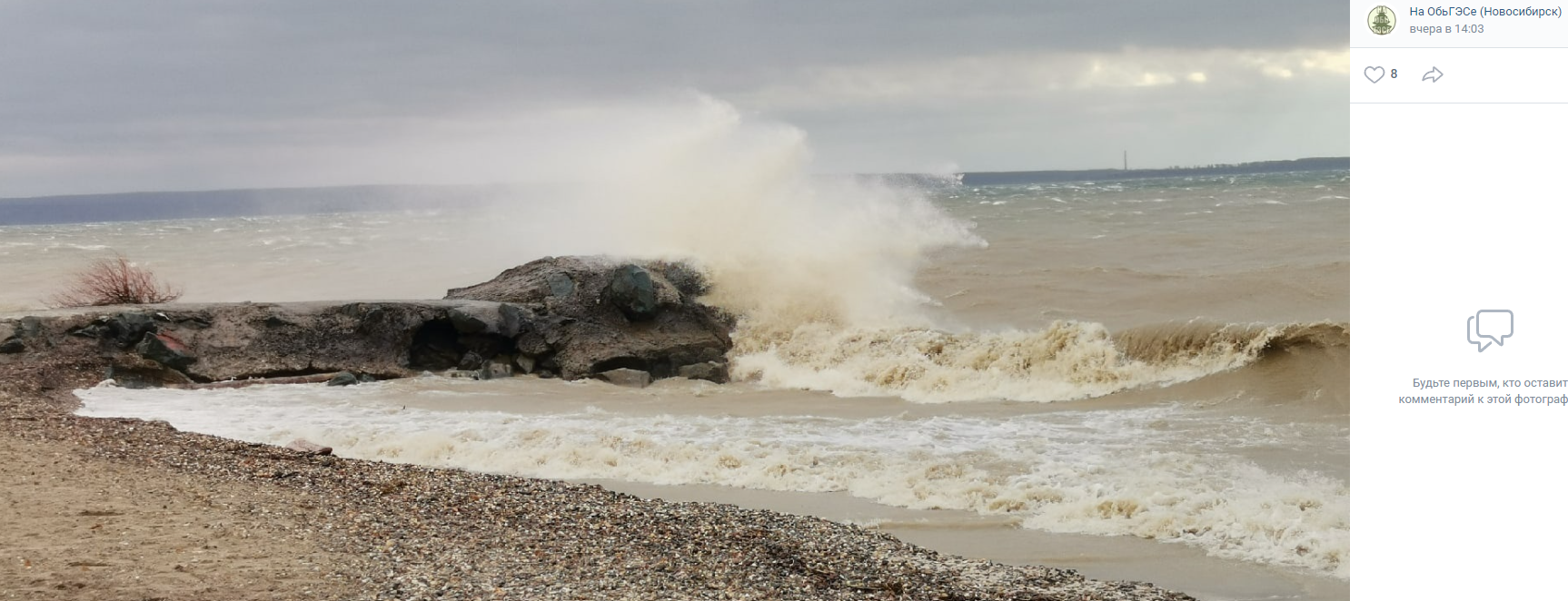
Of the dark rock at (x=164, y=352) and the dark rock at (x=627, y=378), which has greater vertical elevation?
the dark rock at (x=164, y=352)

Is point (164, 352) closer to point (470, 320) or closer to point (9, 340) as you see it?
point (9, 340)

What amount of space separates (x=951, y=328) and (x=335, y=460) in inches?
417

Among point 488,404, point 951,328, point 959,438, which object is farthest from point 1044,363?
point 488,404

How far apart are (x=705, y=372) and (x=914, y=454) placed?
570 centimetres

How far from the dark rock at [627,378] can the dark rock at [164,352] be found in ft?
15.0

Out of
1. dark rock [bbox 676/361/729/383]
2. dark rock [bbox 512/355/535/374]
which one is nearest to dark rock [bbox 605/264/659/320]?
dark rock [bbox 676/361/729/383]

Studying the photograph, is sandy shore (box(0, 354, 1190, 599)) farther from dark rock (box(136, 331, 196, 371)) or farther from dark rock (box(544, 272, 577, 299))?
dark rock (box(544, 272, 577, 299))

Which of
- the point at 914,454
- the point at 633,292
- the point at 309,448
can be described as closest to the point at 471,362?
the point at 633,292

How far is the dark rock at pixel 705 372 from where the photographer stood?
49.4 ft

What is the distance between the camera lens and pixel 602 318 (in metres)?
15.4

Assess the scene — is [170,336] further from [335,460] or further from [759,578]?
[759,578]

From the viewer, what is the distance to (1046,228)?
37.4m
